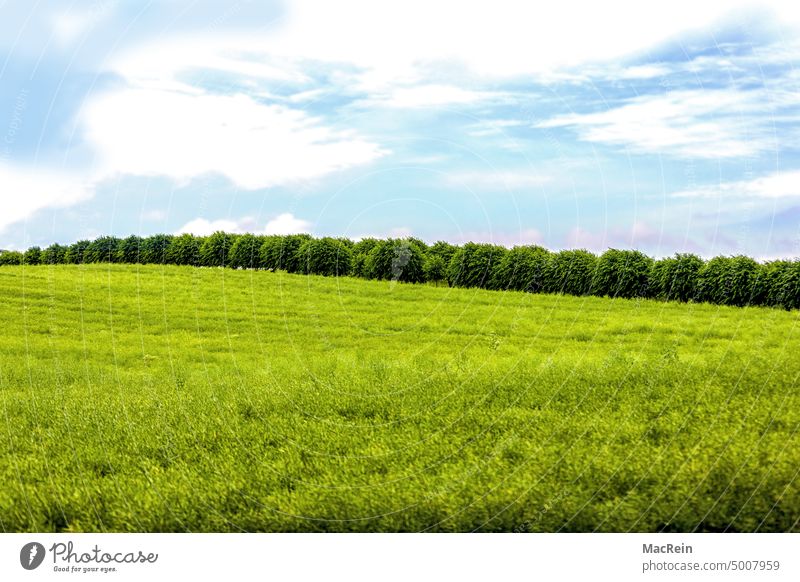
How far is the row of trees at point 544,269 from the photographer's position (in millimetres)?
21016

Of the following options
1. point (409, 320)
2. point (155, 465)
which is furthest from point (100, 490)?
point (409, 320)

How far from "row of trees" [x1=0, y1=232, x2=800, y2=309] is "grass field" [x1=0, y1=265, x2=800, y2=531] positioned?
4.88m

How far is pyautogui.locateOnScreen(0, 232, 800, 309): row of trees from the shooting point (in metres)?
21.0

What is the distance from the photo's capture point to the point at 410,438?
311 inches

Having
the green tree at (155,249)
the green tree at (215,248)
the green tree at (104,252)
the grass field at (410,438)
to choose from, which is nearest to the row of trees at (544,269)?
the green tree at (215,248)

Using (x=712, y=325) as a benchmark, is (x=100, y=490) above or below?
below

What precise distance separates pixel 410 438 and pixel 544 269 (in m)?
15.6

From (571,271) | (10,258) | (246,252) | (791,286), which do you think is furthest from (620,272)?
(10,258)

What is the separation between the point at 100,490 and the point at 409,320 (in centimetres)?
1144

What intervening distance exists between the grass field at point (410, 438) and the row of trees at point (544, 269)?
488 centimetres

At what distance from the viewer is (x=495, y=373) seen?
35.1 ft
